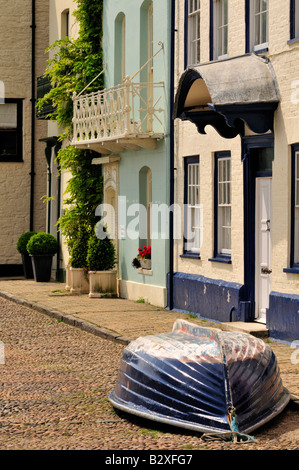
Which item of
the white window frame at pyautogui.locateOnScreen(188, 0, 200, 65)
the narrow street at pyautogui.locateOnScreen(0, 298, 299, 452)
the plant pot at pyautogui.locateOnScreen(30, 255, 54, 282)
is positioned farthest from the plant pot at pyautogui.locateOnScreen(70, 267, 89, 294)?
the narrow street at pyautogui.locateOnScreen(0, 298, 299, 452)

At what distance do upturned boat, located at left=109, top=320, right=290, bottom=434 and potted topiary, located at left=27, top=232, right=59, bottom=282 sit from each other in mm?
16444

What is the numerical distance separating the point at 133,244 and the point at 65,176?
5.74m

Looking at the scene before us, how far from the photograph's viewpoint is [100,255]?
20.6 metres

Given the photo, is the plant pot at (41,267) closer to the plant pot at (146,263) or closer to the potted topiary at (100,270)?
the potted topiary at (100,270)

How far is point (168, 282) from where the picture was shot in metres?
18.3

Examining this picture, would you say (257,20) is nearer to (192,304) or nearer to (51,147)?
(192,304)

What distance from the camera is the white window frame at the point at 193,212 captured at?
1742 centimetres

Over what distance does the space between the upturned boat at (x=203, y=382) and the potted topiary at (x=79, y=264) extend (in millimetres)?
12728

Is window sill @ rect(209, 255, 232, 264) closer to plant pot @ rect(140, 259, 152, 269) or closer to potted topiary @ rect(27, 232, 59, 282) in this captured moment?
plant pot @ rect(140, 259, 152, 269)

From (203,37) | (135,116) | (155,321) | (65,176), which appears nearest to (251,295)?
(155,321)

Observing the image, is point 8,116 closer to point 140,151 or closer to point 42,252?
point 42,252

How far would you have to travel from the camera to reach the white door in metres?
14.8

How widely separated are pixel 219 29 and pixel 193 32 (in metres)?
1.33

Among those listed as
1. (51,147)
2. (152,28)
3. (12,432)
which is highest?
(152,28)
